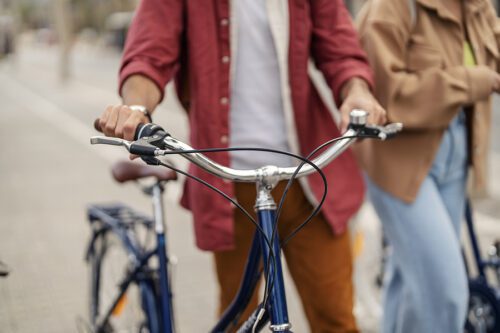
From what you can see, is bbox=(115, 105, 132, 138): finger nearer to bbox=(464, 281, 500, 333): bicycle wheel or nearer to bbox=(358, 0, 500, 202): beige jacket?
bbox=(358, 0, 500, 202): beige jacket

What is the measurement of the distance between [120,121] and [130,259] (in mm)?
1119

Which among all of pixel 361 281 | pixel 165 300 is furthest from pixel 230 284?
pixel 361 281

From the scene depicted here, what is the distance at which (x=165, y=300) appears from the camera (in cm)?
245

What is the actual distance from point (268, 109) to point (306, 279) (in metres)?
0.59

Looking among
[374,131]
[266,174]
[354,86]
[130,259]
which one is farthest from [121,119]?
[130,259]

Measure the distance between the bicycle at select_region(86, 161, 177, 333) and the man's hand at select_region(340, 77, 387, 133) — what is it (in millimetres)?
742

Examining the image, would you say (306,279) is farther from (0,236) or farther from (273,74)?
(0,236)

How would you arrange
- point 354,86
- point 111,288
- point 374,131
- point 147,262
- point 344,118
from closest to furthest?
point 374,131 → point 344,118 → point 354,86 → point 147,262 → point 111,288

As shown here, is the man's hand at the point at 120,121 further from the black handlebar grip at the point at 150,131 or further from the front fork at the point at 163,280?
the front fork at the point at 163,280

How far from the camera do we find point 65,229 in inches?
239

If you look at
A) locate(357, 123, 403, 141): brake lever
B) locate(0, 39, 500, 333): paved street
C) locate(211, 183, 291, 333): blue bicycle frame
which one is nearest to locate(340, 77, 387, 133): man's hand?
locate(357, 123, 403, 141): brake lever

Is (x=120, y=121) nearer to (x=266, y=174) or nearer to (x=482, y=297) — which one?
(x=266, y=174)

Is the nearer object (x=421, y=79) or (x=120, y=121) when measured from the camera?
(x=120, y=121)

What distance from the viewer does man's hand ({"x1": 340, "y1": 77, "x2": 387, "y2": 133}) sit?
2096 mm
